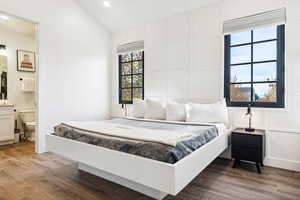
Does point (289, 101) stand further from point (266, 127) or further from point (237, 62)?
point (237, 62)

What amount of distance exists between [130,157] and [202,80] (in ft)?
7.17

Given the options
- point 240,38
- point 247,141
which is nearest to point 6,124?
point 247,141

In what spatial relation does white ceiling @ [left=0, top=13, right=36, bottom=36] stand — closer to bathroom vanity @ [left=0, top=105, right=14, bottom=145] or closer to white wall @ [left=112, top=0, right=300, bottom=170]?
bathroom vanity @ [left=0, top=105, right=14, bottom=145]

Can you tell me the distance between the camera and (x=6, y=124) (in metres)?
3.87

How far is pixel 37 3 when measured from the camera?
3299 mm

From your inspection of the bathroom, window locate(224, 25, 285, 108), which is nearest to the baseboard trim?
window locate(224, 25, 285, 108)

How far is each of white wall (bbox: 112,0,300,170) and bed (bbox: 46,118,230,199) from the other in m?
0.97

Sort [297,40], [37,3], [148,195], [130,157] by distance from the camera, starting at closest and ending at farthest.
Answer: [130,157], [148,195], [297,40], [37,3]

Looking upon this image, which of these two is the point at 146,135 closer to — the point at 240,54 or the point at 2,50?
the point at 240,54

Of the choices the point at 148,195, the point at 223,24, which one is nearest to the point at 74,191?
the point at 148,195

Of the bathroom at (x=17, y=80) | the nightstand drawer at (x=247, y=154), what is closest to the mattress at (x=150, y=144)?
the nightstand drawer at (x=247, y=154)

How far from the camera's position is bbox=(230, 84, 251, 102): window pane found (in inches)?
116

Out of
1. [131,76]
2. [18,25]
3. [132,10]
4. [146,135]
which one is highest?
[132,10]

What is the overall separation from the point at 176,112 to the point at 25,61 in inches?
160
